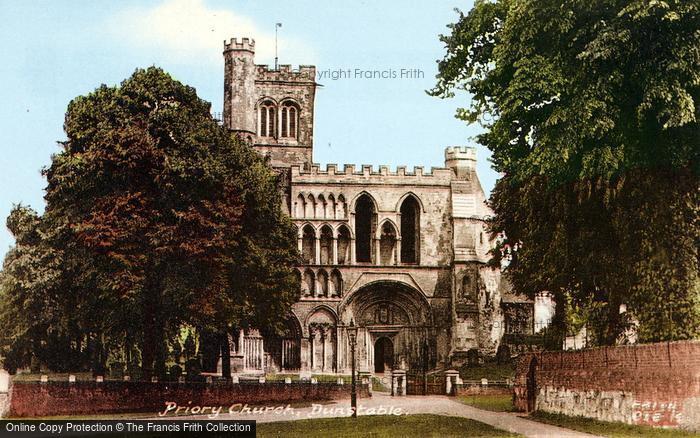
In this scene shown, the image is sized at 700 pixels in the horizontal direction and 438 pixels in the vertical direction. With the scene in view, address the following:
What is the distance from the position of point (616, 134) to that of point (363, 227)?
35243 mm

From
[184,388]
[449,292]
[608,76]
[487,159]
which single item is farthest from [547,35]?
[449,292]

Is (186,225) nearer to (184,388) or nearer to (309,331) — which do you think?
(184,388)

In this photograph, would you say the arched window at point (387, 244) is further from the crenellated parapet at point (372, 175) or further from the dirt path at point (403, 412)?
the dirt path at point (403, 412)

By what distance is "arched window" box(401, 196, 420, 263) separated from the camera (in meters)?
59.2

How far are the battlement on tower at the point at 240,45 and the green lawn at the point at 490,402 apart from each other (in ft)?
85.8

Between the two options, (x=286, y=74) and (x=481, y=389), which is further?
(x=286, y=74)

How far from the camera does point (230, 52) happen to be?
59.2m

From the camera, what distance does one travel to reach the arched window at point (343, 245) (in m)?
57.9

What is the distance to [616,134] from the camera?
24500 millimetres

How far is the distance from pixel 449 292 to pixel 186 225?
27.1 meters

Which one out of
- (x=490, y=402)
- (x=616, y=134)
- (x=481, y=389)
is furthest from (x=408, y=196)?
(x=616, y=134)

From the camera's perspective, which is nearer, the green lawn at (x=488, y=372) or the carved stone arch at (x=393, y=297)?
the green lawn at (x=488, y=372)

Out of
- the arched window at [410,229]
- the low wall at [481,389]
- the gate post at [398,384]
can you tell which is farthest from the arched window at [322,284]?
the low wall at [481,389]

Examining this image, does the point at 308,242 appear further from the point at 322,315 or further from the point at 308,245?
the point at 322,315
